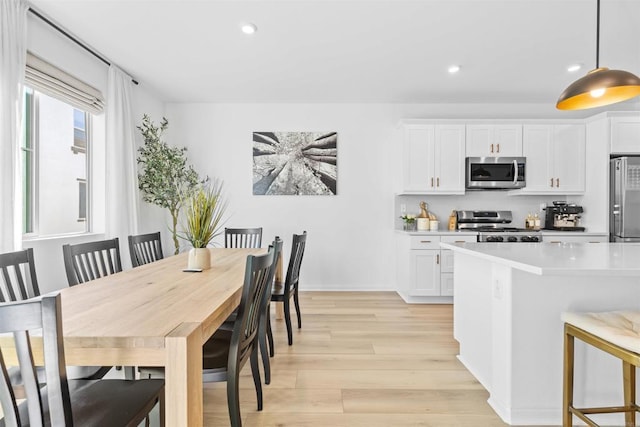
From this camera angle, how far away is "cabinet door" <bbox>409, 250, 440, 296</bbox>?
4.14 m

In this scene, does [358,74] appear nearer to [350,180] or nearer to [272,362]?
[350,180]

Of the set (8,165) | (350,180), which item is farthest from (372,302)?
(8,165)

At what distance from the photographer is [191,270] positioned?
2.20 m

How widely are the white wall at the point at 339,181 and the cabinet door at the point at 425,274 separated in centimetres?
67

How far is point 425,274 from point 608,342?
279 centimetres

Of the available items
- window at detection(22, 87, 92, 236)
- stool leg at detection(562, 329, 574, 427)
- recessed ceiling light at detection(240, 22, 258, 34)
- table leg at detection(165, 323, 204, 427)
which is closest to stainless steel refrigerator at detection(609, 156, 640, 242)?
stool leg at detection(562, 329, 574, 427)

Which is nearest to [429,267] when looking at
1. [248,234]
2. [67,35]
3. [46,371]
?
[248,234]

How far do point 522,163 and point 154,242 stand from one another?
14.2 feet

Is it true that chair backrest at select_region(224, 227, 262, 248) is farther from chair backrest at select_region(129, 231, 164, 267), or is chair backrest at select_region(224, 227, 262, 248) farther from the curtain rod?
the curtain rod

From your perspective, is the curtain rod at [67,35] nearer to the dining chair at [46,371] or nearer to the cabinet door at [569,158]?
the dining chair at [46,371]

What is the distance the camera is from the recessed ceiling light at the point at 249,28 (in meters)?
2.82

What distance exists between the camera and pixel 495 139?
4.40 meters

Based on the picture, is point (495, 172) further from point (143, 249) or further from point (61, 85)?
point (61, 85)

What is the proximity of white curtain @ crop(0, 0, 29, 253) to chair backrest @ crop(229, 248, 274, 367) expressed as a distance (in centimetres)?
192
